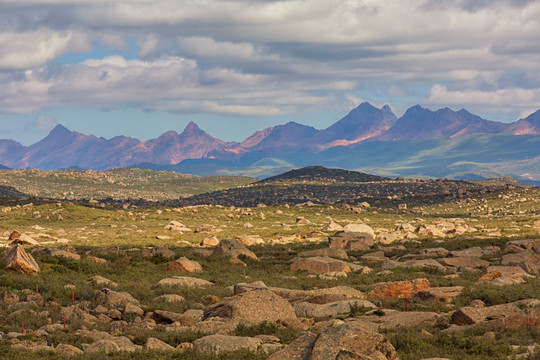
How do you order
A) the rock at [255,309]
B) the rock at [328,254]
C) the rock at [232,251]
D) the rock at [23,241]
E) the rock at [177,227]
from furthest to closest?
the rock at [177,227] < the rock at [23,241] < the rock at [328,254] < the rock at [232,251] < the rock at [255,309]

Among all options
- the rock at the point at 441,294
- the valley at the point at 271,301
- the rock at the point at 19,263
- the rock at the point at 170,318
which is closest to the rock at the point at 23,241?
the valley at the point at 271,301

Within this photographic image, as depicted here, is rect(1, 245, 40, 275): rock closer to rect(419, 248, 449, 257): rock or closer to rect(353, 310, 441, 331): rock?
rect(353, 310, 441, 331): rock

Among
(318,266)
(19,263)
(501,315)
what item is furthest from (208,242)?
(501,315)

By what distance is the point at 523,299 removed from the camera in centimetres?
3597

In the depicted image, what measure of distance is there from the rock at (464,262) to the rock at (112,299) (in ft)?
101

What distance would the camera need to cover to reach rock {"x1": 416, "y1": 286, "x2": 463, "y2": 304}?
37688 millimetres

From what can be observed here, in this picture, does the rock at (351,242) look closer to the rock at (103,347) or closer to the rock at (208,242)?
the rock at (208,242)

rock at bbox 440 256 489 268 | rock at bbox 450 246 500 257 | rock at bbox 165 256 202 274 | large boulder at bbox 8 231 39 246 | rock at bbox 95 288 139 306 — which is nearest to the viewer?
rock at bbox 95 288 139 306

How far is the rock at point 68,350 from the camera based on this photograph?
24722 millimetres

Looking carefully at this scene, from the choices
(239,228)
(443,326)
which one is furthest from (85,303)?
(239,228)

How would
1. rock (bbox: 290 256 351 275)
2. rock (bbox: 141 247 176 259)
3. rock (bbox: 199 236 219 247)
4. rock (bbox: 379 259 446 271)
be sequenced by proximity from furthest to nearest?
rock (bbox: 199 236 219 247)
rock (bbox: 141 247 176 259)
rock (bbox: 379 259 446 271)
rock (bbox: 290 256 351 275)

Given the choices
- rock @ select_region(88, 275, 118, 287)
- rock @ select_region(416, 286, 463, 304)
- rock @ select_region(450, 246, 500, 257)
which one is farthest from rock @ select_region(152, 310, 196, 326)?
rock @ select_region(450, 246, 500, 257)

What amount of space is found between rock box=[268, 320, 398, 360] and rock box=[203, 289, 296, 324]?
372 inches

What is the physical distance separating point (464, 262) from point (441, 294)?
21.4m
